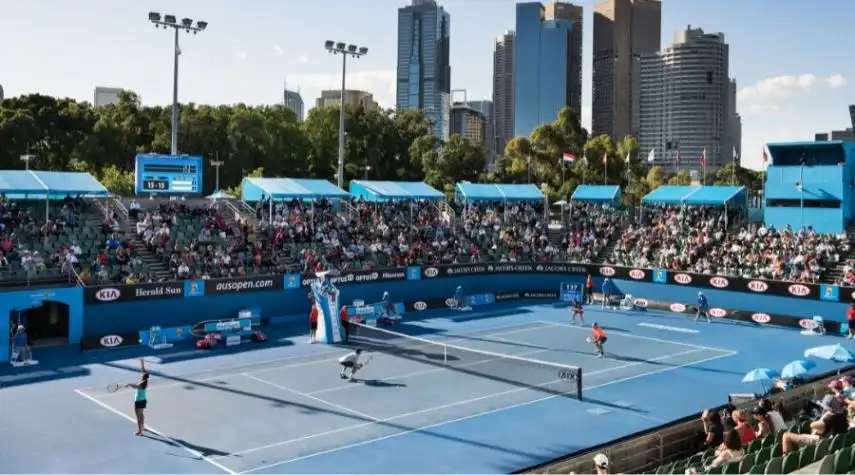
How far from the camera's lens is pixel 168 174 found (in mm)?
40469

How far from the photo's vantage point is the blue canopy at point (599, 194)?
179ft

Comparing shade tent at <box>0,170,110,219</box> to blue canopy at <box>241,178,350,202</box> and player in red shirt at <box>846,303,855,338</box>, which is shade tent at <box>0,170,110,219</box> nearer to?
blue canopy at <box>241,178,350,202</box>

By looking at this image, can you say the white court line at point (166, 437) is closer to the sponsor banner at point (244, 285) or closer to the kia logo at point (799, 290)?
the sponsor banner at point (244, 285)

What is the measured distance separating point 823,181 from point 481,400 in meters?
32.3

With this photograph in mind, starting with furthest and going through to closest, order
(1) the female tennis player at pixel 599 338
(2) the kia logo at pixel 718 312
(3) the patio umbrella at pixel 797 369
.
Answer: (2) the kia logo at pixel 718 312, (1) the female tennis player at pixel 599 338, (3) the patio umbrella at pixel 797 369

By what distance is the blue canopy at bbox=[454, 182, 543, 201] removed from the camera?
2110 inches

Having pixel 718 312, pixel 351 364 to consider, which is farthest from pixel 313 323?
pixel 718 312

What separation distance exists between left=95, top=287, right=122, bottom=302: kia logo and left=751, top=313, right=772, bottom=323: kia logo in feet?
99.3

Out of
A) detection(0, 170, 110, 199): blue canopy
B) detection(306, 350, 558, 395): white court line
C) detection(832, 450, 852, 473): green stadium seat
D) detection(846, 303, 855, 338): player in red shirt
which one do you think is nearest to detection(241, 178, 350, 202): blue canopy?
detection(0, 170, 110, 199): blue canopy

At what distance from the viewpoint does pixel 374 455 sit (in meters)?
19.0

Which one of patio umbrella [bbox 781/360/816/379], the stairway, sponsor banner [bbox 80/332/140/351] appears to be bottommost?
sponsor banner [bbox 80/332/140/351]

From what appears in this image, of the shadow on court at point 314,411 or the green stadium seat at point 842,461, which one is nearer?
the green stadium seat at point 842,461

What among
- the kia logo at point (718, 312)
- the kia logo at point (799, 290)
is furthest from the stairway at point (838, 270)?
the kia logo at point (718, 312)

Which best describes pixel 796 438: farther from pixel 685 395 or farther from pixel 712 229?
pixel 712 229
